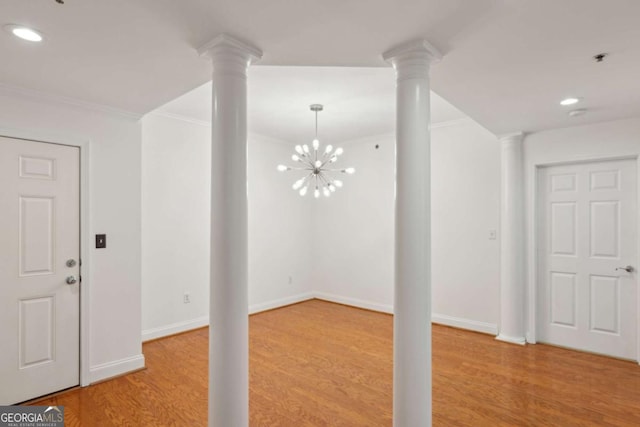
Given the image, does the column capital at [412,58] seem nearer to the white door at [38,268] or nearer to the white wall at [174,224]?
the white door at [38,268]

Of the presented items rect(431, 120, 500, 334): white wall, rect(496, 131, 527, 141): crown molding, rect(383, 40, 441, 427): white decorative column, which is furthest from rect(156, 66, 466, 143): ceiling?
rect(383, 40, 441, 427): white decorative column

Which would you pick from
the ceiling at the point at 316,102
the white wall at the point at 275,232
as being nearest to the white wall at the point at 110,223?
the ceiling at the point at 316,102

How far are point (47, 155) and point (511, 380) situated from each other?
14.8 ft

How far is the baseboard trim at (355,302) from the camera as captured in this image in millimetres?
5465

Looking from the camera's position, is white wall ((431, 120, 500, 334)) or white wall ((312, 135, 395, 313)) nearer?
white wall ((431, 120, 500, 334))

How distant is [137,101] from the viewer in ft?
9.91

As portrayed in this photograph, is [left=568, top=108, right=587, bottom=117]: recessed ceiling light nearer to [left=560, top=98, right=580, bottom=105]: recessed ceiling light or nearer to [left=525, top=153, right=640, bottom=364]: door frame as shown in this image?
[left=560, top=98, right=580, bottom=105]: recessed ceiling light

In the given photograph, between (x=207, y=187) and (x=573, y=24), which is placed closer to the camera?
(x=573, y=24)

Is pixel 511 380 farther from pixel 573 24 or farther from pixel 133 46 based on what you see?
pixel 133 46

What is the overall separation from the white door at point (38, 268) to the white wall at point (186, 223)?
1.12 meters

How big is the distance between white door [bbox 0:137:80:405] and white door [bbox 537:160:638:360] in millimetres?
5028

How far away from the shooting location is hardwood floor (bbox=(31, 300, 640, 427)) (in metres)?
2.58

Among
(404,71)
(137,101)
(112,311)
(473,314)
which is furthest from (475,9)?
(473,314)

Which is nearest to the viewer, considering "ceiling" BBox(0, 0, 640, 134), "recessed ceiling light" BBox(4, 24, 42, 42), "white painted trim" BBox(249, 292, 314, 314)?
"ceiling" BBox(0, 0, 640, 134)
